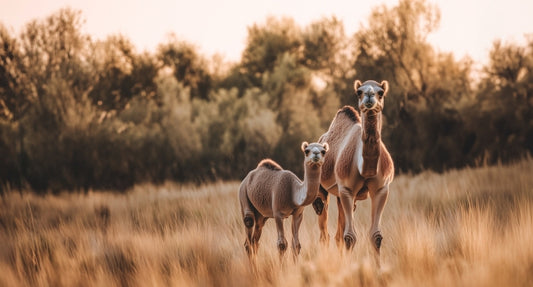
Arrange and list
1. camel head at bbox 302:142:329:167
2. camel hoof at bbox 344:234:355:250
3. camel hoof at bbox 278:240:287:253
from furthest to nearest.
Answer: camel hoof at bbox 344:234:355:250, camel hoof at bbox 278:240:287:253, camel head at bbox 302:142:329:167

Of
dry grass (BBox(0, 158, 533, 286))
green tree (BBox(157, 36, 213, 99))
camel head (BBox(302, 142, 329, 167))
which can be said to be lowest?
dry grass (BBox(0, 158, 533, 286))

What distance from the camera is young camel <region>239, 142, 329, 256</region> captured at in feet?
13.5

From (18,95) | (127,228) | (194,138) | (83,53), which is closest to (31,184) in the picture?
(18,95)

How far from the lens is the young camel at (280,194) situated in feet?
13.5

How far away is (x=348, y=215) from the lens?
14.8 feet

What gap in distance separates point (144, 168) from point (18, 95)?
6.41 meters

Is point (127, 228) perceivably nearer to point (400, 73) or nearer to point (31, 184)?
point (31, 184)

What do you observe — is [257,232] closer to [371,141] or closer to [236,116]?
[371,141]

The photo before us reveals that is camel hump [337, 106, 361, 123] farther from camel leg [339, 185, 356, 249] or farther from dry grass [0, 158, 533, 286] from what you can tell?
dry grass [0, 158, 533, 286]

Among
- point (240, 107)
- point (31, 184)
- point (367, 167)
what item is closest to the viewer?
point (367, 167)

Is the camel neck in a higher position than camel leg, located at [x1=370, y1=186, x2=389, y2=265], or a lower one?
higher

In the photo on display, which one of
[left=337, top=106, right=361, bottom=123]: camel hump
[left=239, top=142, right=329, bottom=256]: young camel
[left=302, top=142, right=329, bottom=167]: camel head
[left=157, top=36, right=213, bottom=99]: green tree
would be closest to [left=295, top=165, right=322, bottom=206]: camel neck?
[left=239, top=142, right=329, bottom=256]: young camel

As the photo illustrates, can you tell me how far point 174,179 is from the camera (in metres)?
22.7

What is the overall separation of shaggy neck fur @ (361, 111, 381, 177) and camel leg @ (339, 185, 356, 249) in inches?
13.7
